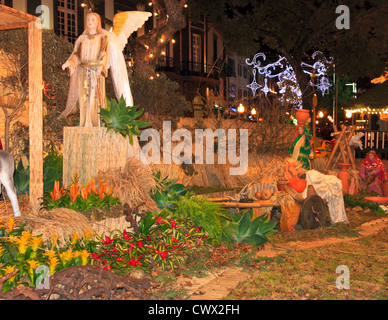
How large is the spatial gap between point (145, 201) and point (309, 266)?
2509 mm

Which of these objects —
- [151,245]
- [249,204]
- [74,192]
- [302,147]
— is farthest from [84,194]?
[302,147]

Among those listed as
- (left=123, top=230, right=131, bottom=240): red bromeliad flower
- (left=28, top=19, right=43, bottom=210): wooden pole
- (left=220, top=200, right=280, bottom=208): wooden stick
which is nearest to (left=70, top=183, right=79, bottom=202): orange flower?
(left=28, top=19, right=43, bottom=210): wooden pole

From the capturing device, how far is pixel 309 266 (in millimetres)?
6277

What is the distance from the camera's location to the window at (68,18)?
21688mm

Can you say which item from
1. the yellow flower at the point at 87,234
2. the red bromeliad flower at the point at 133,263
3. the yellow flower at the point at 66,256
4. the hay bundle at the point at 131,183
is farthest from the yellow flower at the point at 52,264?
the hay bundle at the point at 131,183

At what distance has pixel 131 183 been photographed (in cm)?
692

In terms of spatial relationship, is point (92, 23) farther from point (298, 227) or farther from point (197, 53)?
point (197, 53)

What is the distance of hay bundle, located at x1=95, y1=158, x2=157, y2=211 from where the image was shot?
679 cm

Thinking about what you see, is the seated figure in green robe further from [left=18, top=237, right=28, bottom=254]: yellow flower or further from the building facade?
[left=18, top=237, right=28, bottom=254]: yellow flower

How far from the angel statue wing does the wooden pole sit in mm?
1633

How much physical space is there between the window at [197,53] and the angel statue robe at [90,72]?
27.3 metres

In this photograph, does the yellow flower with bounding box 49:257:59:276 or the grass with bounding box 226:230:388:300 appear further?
the grass with bounding box 226:230:388:300

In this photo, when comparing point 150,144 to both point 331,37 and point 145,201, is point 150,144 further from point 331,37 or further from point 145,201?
point 331,37

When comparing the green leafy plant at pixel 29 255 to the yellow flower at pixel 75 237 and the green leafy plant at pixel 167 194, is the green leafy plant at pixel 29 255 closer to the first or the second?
the yellow flower at pixel 75 237
